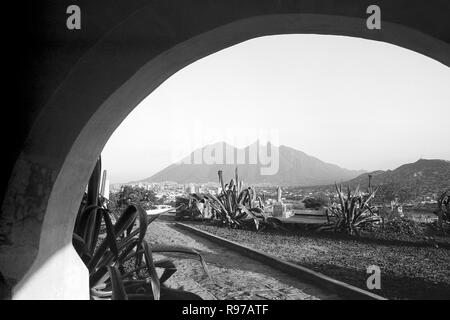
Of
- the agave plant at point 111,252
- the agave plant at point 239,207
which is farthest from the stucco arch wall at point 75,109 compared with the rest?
the agave plant at point 239,207

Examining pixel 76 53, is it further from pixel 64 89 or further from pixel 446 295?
pixel 446 295

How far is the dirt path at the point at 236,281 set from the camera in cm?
362

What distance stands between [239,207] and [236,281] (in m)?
4.50

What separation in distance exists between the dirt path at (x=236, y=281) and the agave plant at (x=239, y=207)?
254 cm

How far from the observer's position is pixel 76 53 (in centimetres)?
200

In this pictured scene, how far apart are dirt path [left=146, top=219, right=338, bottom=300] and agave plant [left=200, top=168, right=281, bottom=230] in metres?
2.54

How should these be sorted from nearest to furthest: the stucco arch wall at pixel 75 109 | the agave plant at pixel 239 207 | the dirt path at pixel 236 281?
the stucco arch wall at pixel 75 109, the dirt path at pixel 236 281, the agave plant at pixel 239 207

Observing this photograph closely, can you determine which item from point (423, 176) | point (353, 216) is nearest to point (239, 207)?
point (353, 216)

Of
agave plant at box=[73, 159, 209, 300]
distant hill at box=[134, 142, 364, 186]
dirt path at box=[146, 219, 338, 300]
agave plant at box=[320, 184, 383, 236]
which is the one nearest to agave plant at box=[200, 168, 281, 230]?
agave plant at box=[320, 184, 383, 236]

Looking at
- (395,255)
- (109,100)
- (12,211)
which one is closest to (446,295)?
(395,255)

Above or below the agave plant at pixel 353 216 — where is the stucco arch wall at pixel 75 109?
above

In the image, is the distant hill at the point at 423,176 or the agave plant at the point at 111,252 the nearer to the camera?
the agave plant at the point at 111,252

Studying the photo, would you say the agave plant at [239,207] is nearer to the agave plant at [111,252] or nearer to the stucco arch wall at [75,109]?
the agave plant at [111,252]

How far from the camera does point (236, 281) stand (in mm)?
4125
